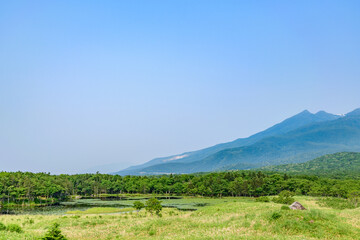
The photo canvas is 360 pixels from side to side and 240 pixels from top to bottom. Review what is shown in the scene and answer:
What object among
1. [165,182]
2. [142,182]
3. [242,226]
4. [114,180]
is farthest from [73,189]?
[242,226]

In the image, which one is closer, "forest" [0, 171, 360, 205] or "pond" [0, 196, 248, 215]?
"pond" [0, 196, 248, 215]

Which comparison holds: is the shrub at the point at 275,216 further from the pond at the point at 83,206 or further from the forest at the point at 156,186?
the forest at the point at 156,186

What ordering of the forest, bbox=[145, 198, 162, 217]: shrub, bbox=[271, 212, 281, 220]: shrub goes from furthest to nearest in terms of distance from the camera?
the forest → bbox=[145, 198, 162, 217]: shrub → bbox=[271, 212, 281, 220]: shrub

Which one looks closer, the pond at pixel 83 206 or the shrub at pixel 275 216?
the shrub at pixel 275 216

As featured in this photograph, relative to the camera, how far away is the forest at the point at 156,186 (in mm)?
121062

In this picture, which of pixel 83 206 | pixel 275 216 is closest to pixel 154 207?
pixel 275 216

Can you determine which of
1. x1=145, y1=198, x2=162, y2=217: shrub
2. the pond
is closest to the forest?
the pond

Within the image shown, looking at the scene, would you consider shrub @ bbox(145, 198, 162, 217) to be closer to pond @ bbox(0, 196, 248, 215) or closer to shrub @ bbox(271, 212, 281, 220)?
pond @ bbox(0, 196, 248, 215)

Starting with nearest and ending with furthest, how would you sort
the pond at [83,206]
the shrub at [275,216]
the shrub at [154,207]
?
the shrub at [275,216]
the shrub at [154,207]
the pond at [83,206]

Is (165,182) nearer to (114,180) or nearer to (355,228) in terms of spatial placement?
(114,180)

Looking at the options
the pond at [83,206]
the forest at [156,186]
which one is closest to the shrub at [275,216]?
the pond at [83,206]

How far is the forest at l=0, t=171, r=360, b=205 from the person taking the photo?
121 metres

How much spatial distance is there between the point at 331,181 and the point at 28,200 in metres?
134

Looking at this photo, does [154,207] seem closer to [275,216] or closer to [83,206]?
[275,216]
